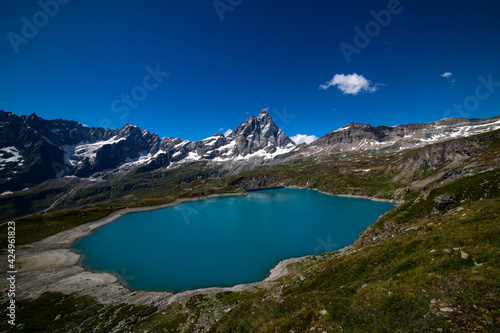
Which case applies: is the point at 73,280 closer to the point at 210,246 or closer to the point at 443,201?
the point at 210,246

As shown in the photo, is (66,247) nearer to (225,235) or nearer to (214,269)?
(225,235)

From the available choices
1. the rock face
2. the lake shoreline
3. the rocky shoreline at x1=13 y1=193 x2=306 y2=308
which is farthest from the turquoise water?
the rock face

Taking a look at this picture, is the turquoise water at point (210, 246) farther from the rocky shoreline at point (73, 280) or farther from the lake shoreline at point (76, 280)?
the rocky shoreline at point (73, 280)

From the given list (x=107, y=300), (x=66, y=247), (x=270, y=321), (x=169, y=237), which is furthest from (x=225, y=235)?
(x=270, y=321)

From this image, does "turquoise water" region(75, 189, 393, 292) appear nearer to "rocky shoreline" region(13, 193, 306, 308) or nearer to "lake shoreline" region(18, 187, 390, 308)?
"lake shoreline" region(18, 187, 390, 308)

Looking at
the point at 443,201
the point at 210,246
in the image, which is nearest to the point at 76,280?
the point at 210,246

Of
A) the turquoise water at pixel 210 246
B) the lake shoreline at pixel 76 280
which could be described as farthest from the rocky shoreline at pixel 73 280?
the turquoise water at pixel 210 246
